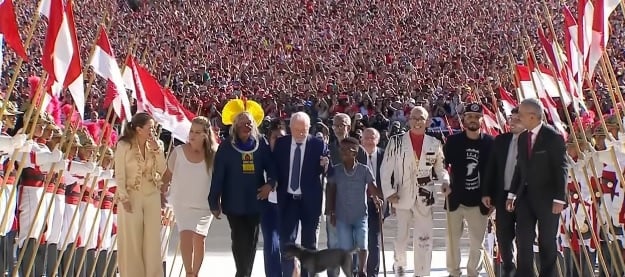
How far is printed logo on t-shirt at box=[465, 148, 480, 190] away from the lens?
1255cm

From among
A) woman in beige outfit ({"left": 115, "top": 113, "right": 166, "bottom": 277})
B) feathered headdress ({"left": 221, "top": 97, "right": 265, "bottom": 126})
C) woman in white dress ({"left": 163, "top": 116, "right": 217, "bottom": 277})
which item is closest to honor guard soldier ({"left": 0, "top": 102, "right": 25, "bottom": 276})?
woman in beige outfit ({"left": 115, "top": 113, "right": 166, "bottom": 277})

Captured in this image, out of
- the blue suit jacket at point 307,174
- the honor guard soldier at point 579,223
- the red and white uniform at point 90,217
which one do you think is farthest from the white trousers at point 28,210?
the honor guard soldier at point 579,223

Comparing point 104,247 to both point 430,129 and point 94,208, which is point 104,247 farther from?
point 430,129

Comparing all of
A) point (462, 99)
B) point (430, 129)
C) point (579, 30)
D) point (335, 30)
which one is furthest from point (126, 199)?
point (335, 30)

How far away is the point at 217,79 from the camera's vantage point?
3259 cm

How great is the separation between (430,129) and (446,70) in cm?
768

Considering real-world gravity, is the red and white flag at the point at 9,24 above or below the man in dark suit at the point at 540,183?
above

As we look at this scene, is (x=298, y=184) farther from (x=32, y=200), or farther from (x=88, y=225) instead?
(x=88, y=225)

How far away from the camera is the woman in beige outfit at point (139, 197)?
1166 centimetres

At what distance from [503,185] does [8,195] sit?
4575 millimetres

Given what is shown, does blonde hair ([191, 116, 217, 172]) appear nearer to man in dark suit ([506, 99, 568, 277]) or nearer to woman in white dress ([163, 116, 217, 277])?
woman in white dress ([163, 116, 217, 277])

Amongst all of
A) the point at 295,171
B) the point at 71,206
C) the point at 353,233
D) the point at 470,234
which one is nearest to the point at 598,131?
the point at 470,234

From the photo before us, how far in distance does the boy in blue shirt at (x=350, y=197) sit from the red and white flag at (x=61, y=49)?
9.18 ft

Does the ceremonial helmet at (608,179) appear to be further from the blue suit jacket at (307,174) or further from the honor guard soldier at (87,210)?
the honor guard soldier at (87,210)
